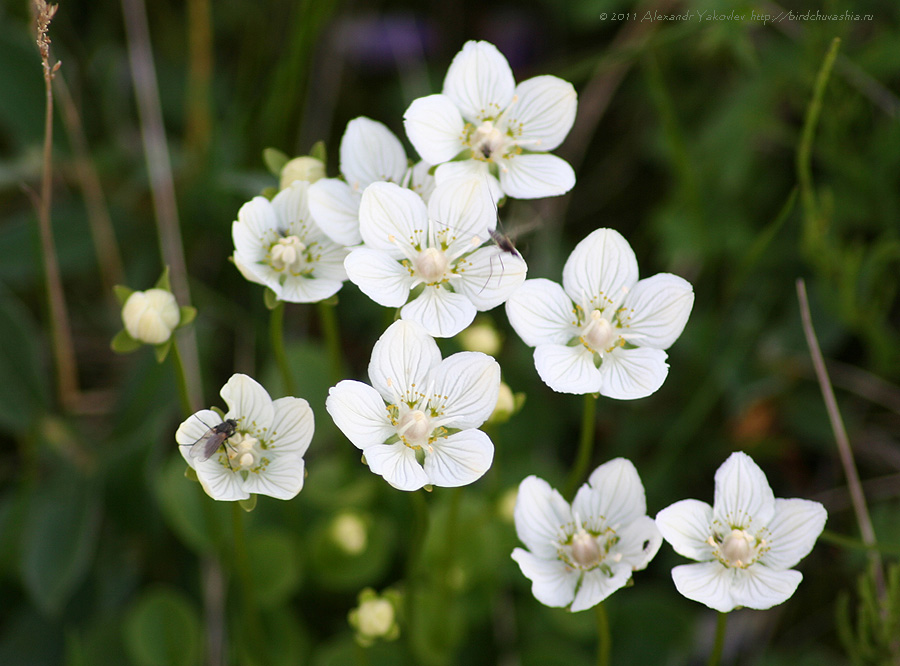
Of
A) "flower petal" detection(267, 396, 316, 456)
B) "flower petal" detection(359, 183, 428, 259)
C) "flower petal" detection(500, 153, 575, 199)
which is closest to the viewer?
"flower petal" detection(267, 396, 316, 456)

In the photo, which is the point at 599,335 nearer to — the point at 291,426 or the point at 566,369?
the point at 566,369

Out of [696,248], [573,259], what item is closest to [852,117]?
[696,248]

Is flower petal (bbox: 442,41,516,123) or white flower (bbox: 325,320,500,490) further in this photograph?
flower petal (bbox: 442,41,516,123)

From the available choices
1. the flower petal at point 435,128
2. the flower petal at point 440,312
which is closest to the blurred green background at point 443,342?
the flower petal at point 440,312

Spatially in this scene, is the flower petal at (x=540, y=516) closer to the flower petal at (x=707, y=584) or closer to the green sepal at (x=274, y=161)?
the flower petal at (x=707, y=584)

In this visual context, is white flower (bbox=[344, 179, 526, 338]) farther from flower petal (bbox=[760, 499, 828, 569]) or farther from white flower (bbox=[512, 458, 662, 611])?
flower petal (bbox=[760, 499, 828, 569])

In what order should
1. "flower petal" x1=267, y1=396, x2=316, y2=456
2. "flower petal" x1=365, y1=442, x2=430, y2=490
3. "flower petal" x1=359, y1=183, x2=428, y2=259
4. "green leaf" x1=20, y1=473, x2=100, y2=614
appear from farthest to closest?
1. "green leaf" x1=20, y1=473, x2=100, y2=614
2. "flower petal" x1=359, y1=183, x2=428, y2=259
3. "flower petal" x1=267, y1=396, x2=316, y2=456
4. "flower petal" x1=365, y1=442, x2=430, y2=490

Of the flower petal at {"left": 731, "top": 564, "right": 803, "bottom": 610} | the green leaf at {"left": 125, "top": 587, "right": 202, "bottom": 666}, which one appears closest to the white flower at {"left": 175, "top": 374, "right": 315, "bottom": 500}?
the green leaf at {"left": 125, "top": 587, "right": 202, "bottom": 666}
